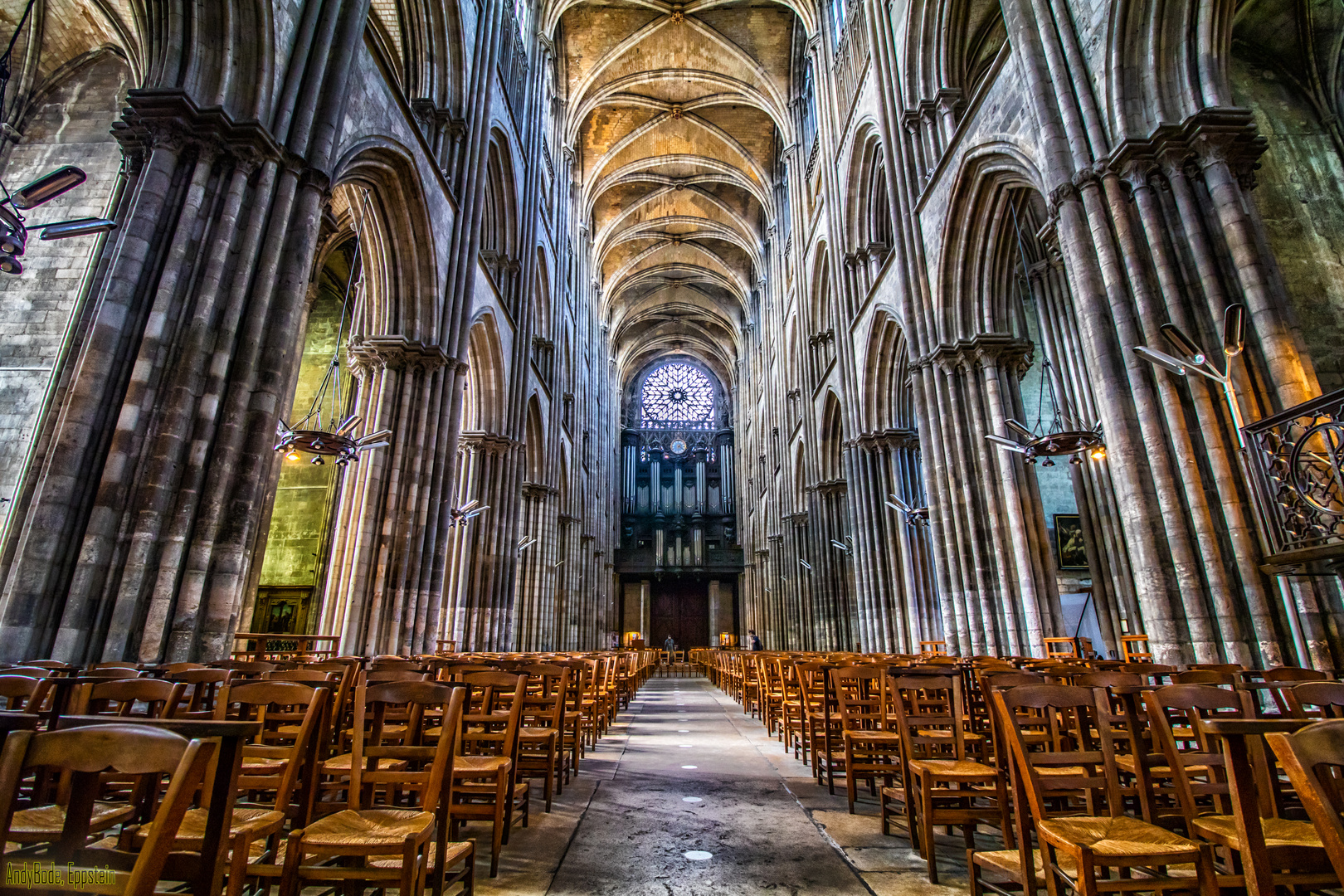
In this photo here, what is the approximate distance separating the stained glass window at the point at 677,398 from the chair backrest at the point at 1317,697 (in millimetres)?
40237

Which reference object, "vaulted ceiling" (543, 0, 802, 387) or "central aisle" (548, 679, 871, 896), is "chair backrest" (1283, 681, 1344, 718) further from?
"vaulted ceiling" (543, 0, 802, 387)

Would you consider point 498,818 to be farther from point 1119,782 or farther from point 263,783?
point 1119,782

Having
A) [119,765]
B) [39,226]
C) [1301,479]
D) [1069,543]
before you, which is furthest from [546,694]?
[1069,543]

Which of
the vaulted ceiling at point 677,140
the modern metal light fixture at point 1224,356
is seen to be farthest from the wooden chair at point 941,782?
the vaulted ceiling at point 677,140

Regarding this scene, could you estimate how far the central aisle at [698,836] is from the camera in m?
2.69

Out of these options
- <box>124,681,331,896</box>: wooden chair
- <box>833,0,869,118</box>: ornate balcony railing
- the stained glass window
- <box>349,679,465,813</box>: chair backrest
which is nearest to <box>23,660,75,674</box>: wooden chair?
<box>124,681,331,896</box>: wooden chair

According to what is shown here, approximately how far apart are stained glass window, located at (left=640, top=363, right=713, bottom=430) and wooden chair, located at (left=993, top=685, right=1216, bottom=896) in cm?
4036

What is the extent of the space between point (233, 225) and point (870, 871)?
7226mm

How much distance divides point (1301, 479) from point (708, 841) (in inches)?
206

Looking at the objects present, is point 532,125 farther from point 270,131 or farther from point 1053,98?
point 1053,98

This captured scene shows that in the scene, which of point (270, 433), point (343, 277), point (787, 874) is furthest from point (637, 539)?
point (787, 874)

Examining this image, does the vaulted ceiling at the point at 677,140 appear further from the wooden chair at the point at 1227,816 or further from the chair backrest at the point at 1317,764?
the chair backrest at the point at 1317,764

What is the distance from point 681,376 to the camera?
44.5 m

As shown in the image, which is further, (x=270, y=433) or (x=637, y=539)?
(x=637, y=539)
